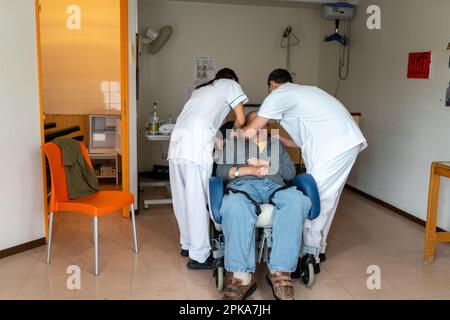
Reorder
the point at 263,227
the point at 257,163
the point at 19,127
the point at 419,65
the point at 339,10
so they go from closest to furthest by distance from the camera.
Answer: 1. the point at 263,227
2. the point at 257,163
3. the point at 19,127
4. the point at 419,65
5. the point at 339,10

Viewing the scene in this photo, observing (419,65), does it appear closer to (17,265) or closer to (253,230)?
(253,230)

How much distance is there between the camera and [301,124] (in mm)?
2756

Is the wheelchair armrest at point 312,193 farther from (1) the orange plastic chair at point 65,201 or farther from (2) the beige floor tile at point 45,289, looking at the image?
(2) the beige floor tile at point 45,289

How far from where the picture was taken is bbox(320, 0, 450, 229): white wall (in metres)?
3.59

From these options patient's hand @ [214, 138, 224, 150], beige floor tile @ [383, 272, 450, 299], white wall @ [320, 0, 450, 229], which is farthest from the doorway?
beige floor tile @ [383, 272, 450, 299]

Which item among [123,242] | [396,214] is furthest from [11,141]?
[396,214]

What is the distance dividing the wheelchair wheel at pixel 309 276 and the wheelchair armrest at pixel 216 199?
0.60 m

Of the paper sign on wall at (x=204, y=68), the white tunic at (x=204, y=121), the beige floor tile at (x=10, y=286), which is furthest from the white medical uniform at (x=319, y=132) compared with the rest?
the paper sign on wall at (x=204, y=68)

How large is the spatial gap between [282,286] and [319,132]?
36.9 inches

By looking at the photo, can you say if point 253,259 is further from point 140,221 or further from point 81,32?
point 81,32

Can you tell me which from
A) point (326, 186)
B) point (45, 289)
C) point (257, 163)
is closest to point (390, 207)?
point (326, 186)

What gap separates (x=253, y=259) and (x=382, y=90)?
270 centimetres

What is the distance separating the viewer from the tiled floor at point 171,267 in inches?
101

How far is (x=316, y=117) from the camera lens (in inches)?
106
